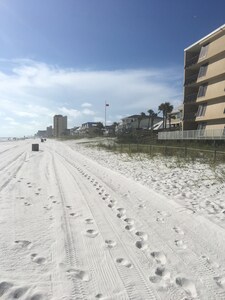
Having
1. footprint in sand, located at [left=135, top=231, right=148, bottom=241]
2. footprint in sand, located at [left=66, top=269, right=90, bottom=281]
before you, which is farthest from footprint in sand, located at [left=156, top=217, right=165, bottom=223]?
footprint in sand, located at [left=66, top=269, right=90, bottom=281]

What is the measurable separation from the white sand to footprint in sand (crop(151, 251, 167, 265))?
1cm

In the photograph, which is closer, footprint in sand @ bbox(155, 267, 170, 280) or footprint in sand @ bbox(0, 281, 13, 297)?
footprint in sand @ bbox(0, 281, 13, 297)

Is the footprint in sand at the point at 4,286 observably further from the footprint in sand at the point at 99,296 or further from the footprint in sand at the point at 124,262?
the footprint in sand at the point at 124,262

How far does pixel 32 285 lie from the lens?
328 cm

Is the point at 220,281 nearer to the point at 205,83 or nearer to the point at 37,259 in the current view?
the point at 37,259

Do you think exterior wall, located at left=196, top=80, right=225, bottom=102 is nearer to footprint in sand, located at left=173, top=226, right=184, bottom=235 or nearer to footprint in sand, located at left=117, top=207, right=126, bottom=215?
footprint in sand, located at left=117, top=207, right=126, bottom=215

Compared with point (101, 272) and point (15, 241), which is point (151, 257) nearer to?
point (101, 272)

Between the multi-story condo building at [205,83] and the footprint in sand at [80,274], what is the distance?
114ft

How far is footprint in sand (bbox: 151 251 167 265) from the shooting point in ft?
13.0

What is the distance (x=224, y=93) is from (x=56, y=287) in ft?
117

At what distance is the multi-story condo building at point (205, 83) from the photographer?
3600 centimetres

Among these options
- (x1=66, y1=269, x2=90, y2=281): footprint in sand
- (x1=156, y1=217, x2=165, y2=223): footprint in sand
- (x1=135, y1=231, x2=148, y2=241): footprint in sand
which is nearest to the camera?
(x1=66, y1=269, x2=90, y2=281): footprint in sand

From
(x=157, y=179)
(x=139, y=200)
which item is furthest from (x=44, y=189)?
(x=157, y=179)

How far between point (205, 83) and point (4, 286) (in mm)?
41183
